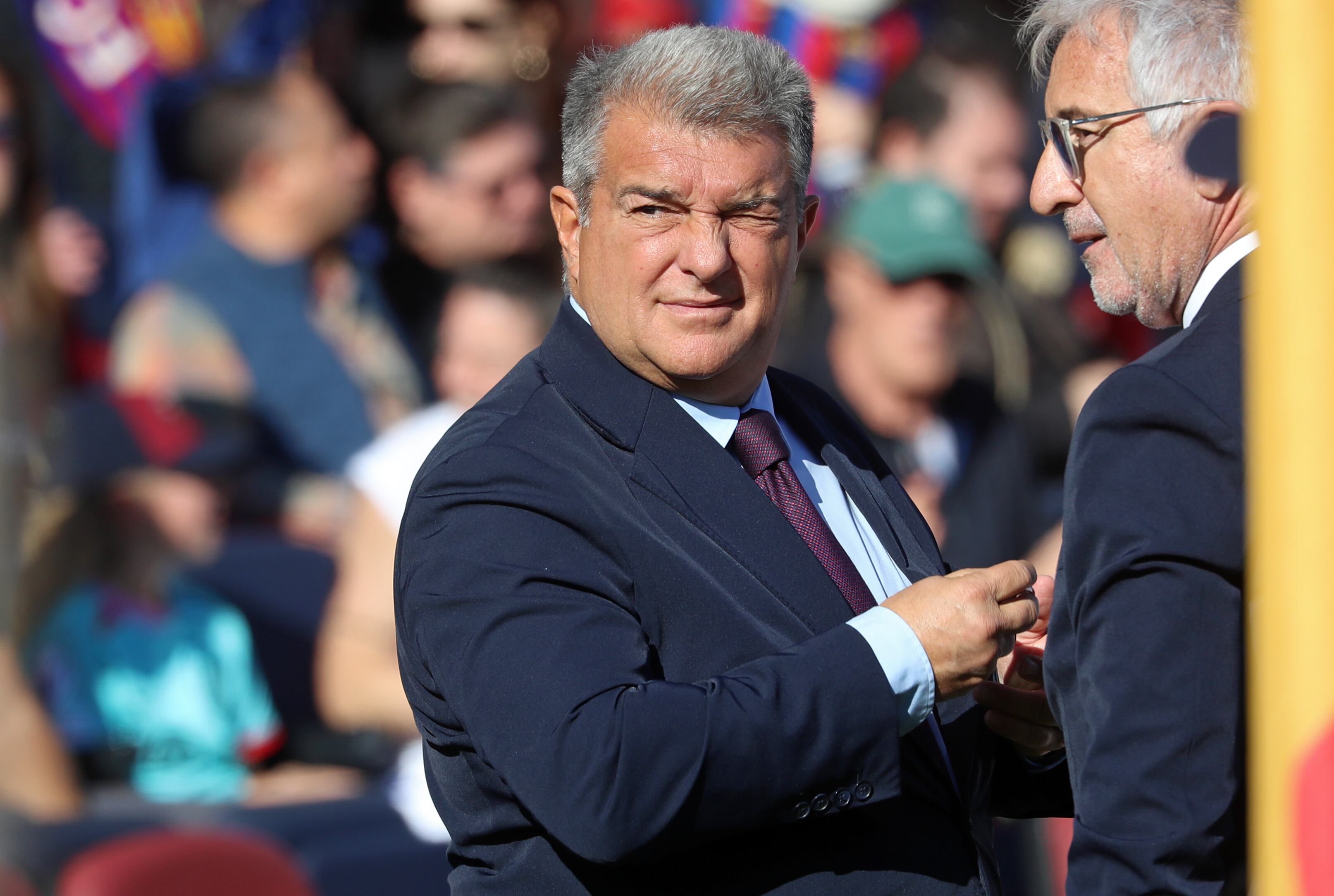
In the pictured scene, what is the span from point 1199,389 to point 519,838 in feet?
3.05

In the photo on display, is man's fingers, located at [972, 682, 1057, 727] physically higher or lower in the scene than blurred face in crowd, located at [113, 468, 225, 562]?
lower

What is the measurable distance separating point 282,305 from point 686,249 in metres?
2.58

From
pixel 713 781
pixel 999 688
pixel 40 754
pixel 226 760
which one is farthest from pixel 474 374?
pixel 713 781

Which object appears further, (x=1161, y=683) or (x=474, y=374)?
(x=474, y=374)

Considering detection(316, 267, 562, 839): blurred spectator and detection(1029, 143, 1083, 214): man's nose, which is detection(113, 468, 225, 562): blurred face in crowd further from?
detection(1029, 143, 1083, 214): man's nose

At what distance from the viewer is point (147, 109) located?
4430 millimetres

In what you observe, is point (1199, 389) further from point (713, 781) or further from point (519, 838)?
point (519, 838)

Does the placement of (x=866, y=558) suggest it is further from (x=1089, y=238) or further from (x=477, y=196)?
(x=477, y=196)

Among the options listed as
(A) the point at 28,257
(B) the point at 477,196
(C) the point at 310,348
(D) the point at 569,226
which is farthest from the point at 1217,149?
(A) the point at 28,257

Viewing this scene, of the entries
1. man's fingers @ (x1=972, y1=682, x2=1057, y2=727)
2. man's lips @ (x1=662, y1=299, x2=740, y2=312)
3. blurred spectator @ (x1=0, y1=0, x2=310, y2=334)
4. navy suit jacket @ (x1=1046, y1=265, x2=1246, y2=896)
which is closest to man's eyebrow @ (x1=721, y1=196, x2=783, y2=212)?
man's lips @ (x1=662, y1=299, x2=740, y2=312)

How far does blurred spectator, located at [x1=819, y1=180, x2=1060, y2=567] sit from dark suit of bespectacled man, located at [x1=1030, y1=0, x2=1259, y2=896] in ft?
8.32

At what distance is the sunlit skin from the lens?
1.65 meters

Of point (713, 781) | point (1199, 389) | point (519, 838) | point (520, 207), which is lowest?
point (519, 838)

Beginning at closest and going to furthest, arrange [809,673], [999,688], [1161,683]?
1. [1161,683]
2. [809,673]
3. [999,688]
